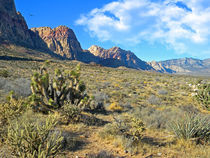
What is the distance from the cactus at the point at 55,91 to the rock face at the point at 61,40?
141260 mm

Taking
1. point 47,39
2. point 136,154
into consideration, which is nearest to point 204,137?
point 136,154

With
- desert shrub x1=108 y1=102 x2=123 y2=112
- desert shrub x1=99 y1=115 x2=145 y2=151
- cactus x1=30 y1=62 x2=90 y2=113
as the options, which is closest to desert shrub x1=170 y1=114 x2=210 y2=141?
desert shrub x1=99 y1=115 x2=145 y2=151

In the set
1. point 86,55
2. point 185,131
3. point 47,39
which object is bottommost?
point 185,131

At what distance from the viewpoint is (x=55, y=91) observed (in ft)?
24.3

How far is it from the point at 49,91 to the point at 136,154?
18.4ft

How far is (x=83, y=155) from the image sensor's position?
3775 millimetres

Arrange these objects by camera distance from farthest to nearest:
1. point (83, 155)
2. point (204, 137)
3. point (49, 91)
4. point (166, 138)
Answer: point (49, 91), point (166, 138), point (204, 137), point (83, 155)

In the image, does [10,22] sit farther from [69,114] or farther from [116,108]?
[69,114]

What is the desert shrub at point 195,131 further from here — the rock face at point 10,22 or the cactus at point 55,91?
the rock face at point 10,22

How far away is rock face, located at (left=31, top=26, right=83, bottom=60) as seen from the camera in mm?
147875

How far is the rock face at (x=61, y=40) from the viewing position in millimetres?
147875

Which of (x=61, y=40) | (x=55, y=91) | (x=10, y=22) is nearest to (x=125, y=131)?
(x=55, y=91)

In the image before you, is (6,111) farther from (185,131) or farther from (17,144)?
(185,131)

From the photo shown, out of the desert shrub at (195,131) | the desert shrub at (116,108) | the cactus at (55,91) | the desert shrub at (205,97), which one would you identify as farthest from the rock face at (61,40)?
the desert shrub at (195,131)
